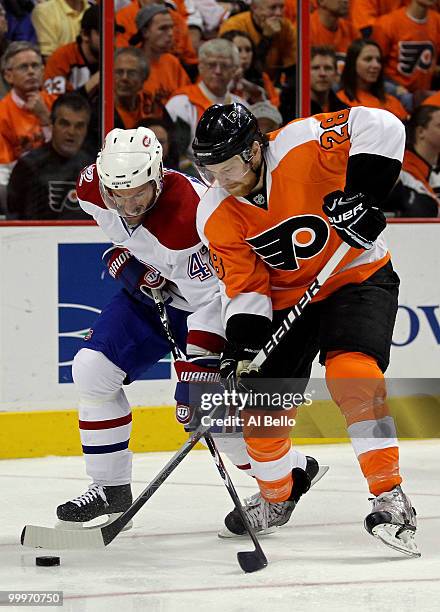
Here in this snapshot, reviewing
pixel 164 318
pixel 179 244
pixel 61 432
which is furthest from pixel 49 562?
pixel 61 432

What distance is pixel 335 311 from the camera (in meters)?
3.13

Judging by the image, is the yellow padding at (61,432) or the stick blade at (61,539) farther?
the yellow padding at (61,432)

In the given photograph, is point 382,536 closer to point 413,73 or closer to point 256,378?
point 256,378

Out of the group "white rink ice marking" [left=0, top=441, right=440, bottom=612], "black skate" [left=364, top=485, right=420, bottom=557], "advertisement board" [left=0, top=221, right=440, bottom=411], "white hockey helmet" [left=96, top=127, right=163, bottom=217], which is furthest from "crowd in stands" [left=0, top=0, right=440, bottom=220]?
"black skate" [left=364, top=485, right=420, bottom=557]

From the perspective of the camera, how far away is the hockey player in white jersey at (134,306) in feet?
10.7

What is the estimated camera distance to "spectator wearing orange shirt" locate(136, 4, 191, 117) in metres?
4.86

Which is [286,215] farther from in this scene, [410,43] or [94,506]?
[410,43]

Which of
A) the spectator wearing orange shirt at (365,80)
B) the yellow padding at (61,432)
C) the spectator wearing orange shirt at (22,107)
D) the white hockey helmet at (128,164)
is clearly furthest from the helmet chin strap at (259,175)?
the spectator wearing orange shirt at (365,80)

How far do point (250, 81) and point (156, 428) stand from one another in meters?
1.35

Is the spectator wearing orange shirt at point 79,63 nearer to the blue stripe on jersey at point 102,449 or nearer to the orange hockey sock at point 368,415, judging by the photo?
the blue stripe on jersey at point 102,449

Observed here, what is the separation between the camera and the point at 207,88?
498 cm

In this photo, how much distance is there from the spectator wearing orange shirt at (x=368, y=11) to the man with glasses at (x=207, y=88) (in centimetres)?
48

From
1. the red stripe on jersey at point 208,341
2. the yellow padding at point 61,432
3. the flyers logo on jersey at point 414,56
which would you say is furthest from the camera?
the flyers logo on jersey at point 414,56

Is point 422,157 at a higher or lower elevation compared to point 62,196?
higher
